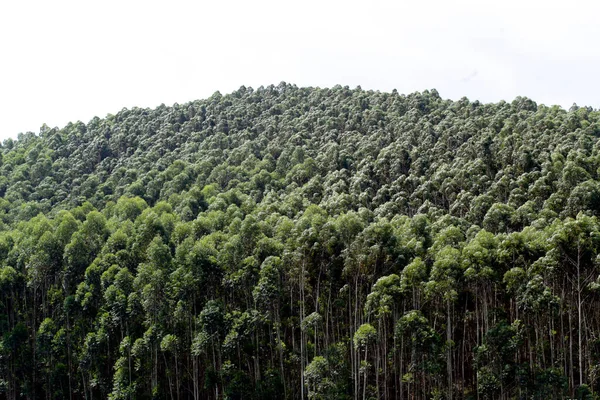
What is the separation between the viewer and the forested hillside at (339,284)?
1676 inches

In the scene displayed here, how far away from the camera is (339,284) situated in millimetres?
51812

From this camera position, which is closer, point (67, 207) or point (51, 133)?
point (67, 207)

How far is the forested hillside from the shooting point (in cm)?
4256

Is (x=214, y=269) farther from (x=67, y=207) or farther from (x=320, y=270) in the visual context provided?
(x=67, y=207)

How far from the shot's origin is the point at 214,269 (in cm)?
5178

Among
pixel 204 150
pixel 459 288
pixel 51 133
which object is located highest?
Answer: pixel 51 133

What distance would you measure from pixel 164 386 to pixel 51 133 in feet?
262

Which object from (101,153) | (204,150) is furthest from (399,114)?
(101,153)

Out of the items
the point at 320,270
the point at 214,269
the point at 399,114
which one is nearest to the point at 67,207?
the point at 214,269

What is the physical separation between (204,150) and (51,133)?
38.3 meters

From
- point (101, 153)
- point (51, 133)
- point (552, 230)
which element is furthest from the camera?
point (51, 133)

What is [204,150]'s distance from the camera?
3846 inches

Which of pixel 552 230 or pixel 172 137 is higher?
pixel 172 137

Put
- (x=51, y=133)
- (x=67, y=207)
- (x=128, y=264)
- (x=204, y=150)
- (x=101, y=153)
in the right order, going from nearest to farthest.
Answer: (x=128, y=264)
(x=67, y=207)
(x=204, y=150)
(x=101, y=153)
(x=51, y=133)
